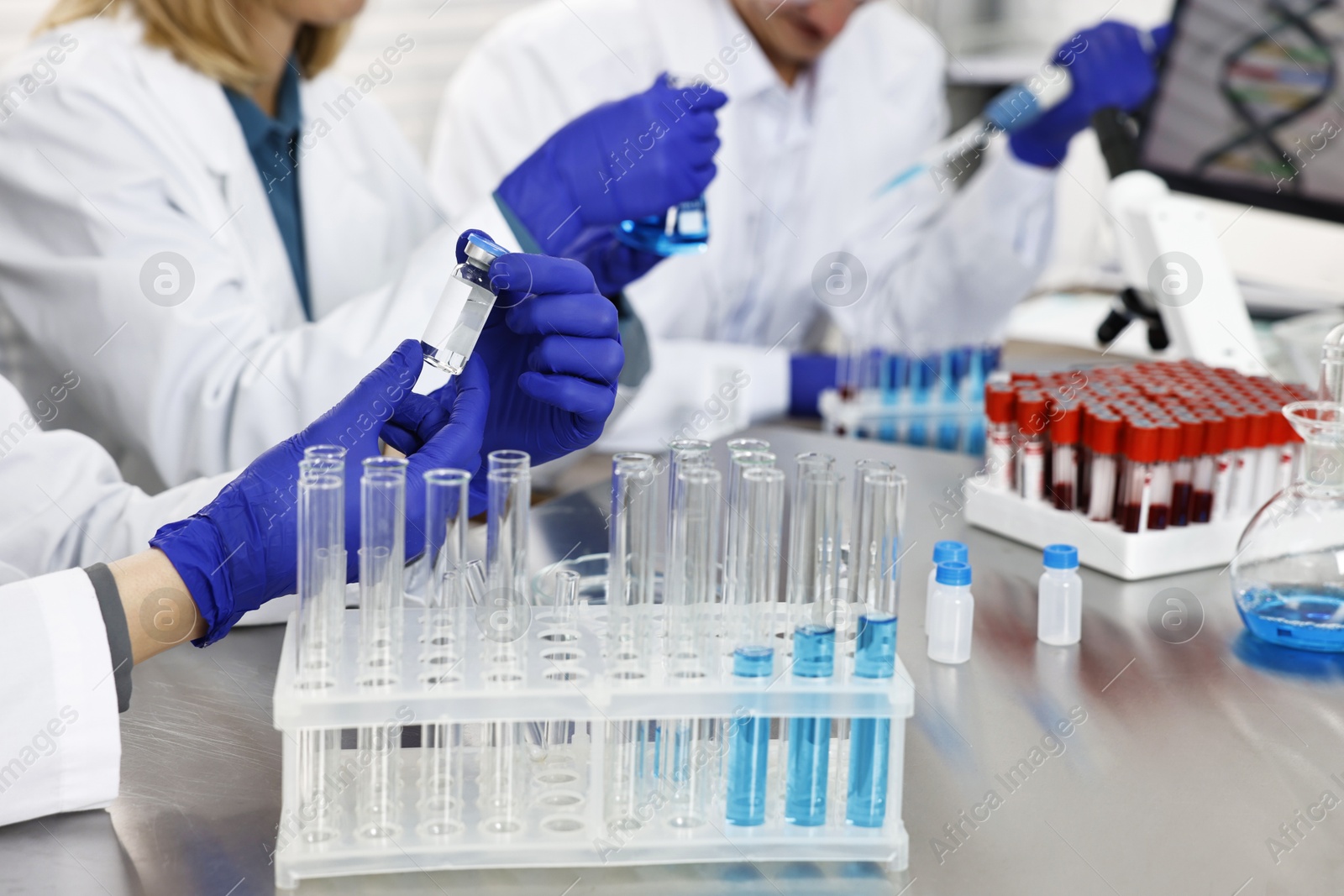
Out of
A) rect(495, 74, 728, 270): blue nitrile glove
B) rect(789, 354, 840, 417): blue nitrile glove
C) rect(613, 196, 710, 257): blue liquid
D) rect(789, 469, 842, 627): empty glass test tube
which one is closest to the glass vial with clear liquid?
rect(789, 469, 842, 627): empty glass test tube

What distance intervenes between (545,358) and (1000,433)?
2.09 ft

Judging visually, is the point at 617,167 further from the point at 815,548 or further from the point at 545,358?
the point at 815,548

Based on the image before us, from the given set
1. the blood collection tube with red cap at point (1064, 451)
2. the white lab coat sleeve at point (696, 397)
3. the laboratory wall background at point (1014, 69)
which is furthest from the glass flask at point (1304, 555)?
the laboratory wall background at point (1014, 69)

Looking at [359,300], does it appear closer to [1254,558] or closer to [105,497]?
[105,497]

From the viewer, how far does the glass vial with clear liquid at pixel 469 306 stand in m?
1.16

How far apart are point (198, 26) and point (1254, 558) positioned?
5.57 feet

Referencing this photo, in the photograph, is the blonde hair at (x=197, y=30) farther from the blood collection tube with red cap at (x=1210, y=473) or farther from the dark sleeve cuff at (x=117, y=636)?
the blood collection tube with red cap at (x=1210, y=473)

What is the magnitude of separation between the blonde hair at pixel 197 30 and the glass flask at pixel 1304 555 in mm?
1632

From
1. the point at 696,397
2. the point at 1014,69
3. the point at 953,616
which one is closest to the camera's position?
the point at 953,616

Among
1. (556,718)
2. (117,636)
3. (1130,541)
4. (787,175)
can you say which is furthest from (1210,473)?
(787,175)

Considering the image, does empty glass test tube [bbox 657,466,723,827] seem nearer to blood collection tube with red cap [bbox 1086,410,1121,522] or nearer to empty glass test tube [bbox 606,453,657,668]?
empty glass test tube [bbox 606,453,657,668]

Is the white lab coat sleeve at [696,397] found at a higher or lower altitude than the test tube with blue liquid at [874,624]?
higher

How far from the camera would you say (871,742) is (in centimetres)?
89

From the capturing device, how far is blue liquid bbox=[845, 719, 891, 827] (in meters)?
0.89
